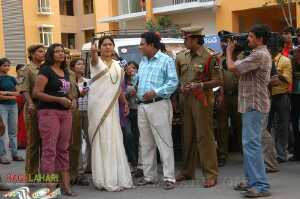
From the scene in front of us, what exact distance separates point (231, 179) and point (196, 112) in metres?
1.09

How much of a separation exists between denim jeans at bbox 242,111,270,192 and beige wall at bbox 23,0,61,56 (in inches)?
1197

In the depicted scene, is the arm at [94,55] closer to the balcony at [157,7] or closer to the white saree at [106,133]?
the white saree at [106,133]

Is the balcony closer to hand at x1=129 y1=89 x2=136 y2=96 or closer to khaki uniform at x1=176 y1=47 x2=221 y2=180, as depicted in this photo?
hand at x1=129 y1=89 x2=136 y2=96

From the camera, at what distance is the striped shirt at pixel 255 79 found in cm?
606

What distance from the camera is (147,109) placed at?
6984 millimetres

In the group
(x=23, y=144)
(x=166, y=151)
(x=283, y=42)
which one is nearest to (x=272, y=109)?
(x=283, y=42)

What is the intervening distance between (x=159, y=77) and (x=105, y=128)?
3.17 feet

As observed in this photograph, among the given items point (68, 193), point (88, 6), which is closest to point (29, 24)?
point (88, 6)

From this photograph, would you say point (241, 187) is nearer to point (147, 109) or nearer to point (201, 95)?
point (201, 95)

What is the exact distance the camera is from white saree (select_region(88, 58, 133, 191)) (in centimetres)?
693

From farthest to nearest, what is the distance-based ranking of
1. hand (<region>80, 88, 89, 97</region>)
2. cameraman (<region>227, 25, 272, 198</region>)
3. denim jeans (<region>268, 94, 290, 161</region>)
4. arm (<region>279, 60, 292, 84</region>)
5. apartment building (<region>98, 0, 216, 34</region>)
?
apartment building (<region>98, 0, 216, 34</region>) < denim jeans (<region>268, 94, 290, 161</region>) < arm (<region>279, 60, 292, 84</region>) < hand (<region>80, 88, 89, 97</region>) < cameraman (<region>227, 25, 272, 198</region>)

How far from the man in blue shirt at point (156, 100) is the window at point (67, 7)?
37.2 meters

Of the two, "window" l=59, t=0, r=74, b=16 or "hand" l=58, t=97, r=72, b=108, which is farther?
"window" l=59, t=0, r=74, b=16

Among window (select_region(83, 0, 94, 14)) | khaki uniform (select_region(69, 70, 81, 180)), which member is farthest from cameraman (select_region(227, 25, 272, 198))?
window (select_region(83, 0, 94, 14))
